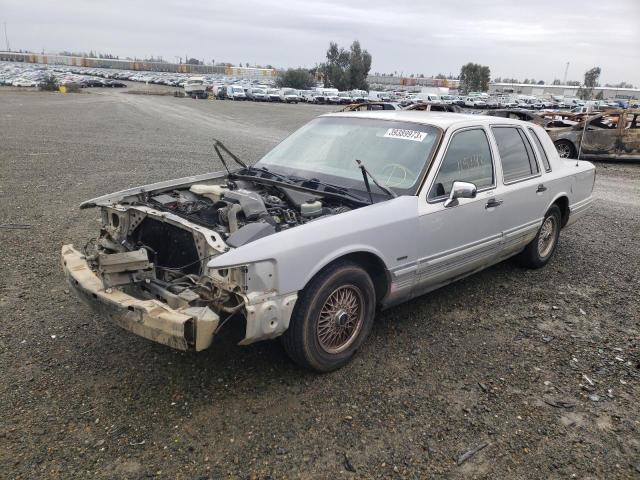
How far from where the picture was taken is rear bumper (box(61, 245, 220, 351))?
2.78m

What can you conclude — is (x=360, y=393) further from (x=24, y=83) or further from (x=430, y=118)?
(x=24, y=83)

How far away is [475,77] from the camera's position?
88.5 metres

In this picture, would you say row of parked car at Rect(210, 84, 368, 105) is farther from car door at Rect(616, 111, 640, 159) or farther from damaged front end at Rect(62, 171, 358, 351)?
damaged front end at Rect(62, 171, 358, 351)

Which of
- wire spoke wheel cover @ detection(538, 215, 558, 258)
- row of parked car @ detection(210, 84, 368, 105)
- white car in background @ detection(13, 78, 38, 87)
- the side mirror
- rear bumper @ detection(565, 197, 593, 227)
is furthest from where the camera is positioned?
white car in background @ detection(13, 78, 38, 87)

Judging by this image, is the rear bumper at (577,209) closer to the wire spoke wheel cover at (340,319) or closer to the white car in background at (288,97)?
the wire spoke wheel cover at (340,319)

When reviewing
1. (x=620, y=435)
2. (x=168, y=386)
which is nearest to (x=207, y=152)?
(x=168, y=386)

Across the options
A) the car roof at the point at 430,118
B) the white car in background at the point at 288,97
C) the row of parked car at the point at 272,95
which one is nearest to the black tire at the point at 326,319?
the car roof at the point at 430,118

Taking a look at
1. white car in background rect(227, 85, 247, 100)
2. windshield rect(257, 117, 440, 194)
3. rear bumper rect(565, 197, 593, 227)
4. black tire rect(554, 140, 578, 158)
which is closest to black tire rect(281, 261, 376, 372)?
windshield rect(257, 117, 440, 194)

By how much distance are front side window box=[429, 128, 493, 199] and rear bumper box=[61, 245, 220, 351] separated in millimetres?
1987

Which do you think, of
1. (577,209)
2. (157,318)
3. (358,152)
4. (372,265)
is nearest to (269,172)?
(358,152)

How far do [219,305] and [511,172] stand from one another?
10.3ft

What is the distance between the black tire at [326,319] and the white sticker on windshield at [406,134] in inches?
50.7

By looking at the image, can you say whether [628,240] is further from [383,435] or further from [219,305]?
[219,305]

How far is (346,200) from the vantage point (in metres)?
3.76
